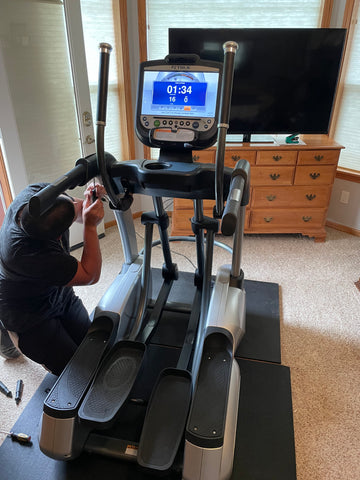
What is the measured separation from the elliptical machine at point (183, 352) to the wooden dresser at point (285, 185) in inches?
49.1

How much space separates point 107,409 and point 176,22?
2.95 m

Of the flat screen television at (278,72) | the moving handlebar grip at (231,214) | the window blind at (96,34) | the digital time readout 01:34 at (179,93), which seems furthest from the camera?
the window blind at (96,34)

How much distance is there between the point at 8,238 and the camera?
1.42 m

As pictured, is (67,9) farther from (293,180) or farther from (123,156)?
(293,180)

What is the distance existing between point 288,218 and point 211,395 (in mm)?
2054

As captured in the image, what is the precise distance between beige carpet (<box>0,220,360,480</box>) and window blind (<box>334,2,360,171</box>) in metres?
0.69

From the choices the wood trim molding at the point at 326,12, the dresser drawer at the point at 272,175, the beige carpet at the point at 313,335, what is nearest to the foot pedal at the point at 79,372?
the beige carpet at the point at 313,335

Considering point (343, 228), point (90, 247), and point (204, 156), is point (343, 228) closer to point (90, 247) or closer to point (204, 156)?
point (204, 156)

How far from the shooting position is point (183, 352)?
5.91ft

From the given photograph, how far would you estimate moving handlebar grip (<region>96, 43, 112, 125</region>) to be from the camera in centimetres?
132

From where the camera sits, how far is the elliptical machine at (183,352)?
1296mm

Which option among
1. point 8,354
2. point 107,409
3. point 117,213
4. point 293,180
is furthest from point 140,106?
point 293,180

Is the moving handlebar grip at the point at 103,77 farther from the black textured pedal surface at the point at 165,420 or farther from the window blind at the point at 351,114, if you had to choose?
the window blind at the point at 351,114

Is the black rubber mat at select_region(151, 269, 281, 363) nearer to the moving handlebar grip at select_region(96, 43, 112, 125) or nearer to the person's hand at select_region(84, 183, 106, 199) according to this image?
the person's hand at select_region(84, 183, 106, 199)
